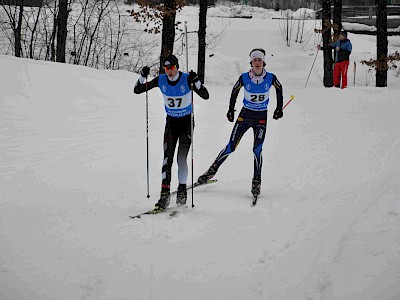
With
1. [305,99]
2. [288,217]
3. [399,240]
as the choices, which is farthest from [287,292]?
[305,99]

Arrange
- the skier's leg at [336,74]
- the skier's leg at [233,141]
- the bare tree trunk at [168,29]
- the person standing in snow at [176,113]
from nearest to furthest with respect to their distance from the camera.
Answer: the person standing in snow at [176,113], the skier's leg at [233,141], the bare tree trunk at [168,29], the skier's leg at [336,74]

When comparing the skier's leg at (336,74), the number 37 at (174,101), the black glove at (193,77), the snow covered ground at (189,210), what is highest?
the skier's leg at (336,74)

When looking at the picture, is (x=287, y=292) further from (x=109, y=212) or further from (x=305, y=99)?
(x=305, y=99)

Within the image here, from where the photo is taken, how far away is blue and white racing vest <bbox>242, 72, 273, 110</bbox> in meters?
5.87

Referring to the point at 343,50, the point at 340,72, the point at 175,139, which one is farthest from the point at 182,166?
the point at 340,72

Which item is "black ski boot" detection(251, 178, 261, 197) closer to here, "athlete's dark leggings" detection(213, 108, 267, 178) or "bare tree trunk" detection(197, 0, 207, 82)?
"athlete's dark leggings" detection(213, 108, 267, 178)

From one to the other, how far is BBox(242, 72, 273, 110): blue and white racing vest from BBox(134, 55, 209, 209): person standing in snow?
911 millimetres

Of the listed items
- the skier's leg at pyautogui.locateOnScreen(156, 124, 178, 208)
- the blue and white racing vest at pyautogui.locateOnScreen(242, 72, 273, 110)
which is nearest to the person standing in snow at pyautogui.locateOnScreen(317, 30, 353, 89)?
the blue and white racing vest at pyautogui.locateOnScreen(242, 72, 273, 110)

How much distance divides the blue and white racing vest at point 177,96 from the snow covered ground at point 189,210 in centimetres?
131

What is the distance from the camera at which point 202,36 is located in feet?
48.5

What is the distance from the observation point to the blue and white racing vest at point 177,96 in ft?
17.2

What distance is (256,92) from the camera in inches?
232

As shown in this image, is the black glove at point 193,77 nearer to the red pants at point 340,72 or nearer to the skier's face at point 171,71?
the skier's face at point 171,71

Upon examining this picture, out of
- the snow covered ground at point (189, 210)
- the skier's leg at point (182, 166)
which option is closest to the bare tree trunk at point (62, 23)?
the snow covered ground at point (189, 210)
